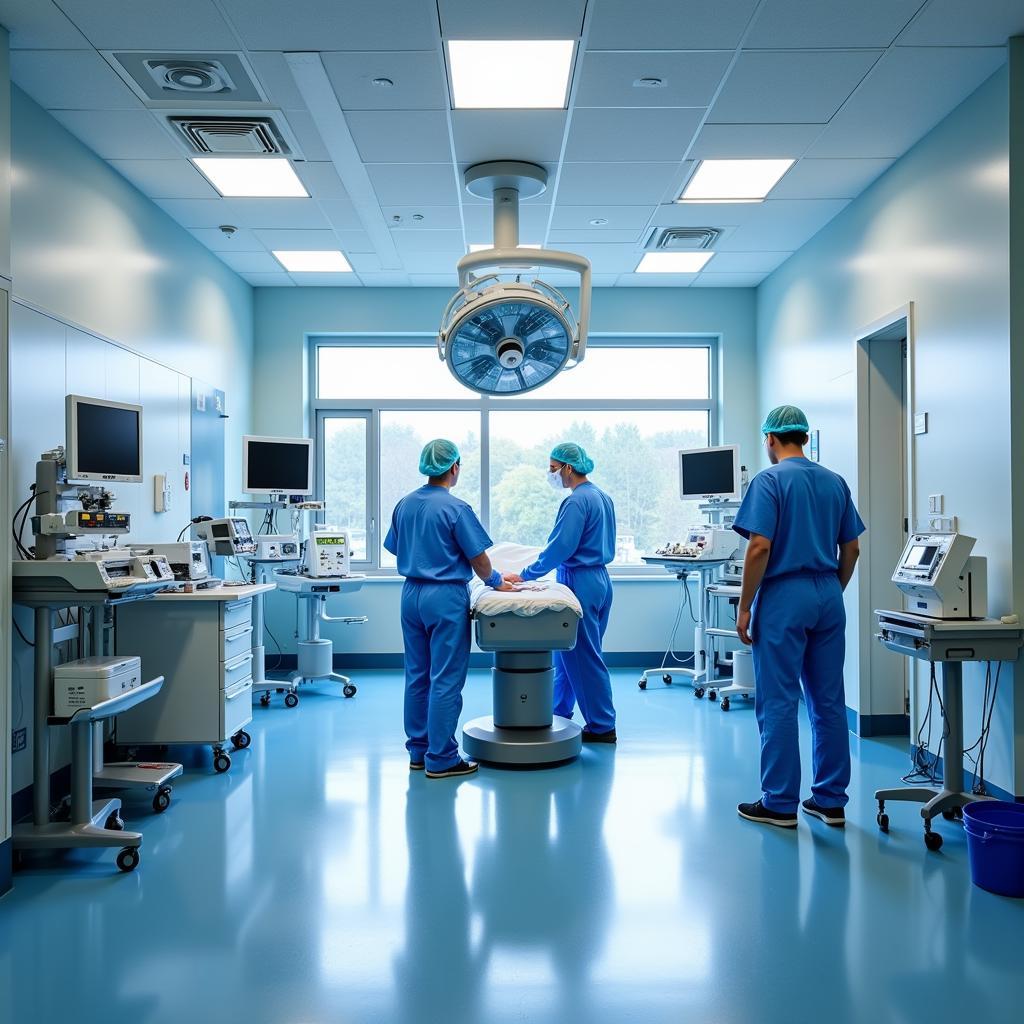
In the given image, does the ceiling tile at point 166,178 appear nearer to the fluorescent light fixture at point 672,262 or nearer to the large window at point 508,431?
the large window at point 508,431

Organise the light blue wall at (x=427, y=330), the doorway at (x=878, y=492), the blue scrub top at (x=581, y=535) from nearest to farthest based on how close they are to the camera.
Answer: the blue scrub top at (x=581, y=535) → the doorway at (x=878, y=492) → the light blue wall at (x=427, y=330)

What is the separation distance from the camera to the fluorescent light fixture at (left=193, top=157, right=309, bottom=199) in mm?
4234

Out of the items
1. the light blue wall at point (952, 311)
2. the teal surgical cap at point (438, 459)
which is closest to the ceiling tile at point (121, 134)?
the teal surgical cap at point (438, 459)

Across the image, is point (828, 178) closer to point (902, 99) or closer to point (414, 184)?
point (902, 99)

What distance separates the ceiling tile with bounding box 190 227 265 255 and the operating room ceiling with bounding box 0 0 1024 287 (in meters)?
0.04

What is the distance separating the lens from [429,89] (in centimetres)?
351

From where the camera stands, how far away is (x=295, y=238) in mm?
5449

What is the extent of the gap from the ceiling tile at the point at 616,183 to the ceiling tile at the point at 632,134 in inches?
4.0

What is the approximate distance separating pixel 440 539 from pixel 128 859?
172 centimetres

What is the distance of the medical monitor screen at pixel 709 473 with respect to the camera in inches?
228

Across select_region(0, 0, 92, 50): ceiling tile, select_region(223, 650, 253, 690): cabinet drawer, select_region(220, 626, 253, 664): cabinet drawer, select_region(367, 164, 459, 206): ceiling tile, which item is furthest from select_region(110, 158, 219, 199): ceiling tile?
select_region(223, 650, 253, 690): cabinet drawer

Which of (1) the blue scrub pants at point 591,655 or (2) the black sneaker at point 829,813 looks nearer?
(2) the black sneaker at point 829,813

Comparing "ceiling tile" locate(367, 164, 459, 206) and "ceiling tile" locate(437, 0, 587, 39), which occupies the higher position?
"ceiling tile" locate(367, 164, 459, 206)

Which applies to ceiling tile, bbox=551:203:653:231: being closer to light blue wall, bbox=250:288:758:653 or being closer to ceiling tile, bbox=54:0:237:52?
light blue wall, bbox=250:288:758:653
